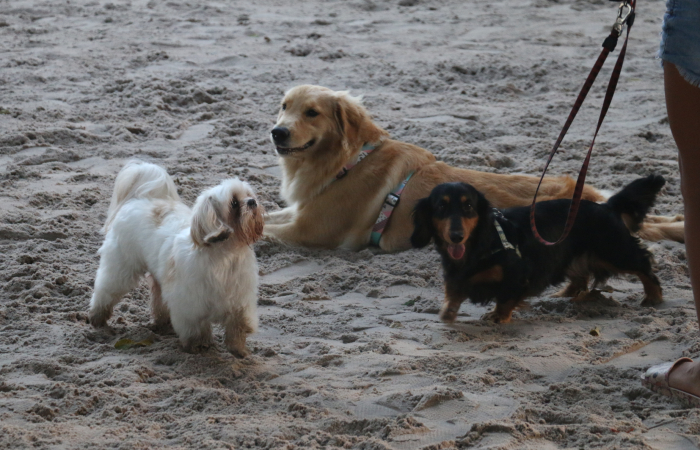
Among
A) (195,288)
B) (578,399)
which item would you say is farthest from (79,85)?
(578,399)

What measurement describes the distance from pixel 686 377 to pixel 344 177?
3080mm

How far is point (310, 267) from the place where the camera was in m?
4.91

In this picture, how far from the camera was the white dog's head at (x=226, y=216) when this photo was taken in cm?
320

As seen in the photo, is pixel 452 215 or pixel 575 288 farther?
pixel 575 288

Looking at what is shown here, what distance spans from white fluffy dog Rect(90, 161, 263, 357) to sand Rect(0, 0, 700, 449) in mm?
156

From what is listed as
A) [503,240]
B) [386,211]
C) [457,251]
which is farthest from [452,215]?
[386,211]

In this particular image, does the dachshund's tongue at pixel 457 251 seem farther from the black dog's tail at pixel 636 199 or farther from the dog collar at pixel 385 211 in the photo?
the dog collar at pixel 385 211

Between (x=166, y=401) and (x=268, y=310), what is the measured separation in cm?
120

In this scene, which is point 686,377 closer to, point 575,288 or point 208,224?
point 575,288

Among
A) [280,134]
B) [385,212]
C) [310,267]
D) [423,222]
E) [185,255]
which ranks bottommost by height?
[310,267]

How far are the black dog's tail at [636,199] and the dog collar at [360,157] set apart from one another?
191cm

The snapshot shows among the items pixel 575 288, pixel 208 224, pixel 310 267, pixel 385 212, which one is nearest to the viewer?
pixel 208 224

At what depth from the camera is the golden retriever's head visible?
210 inches

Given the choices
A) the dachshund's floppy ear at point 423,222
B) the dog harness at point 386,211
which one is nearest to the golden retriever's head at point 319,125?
the dog harness at point 386,211
